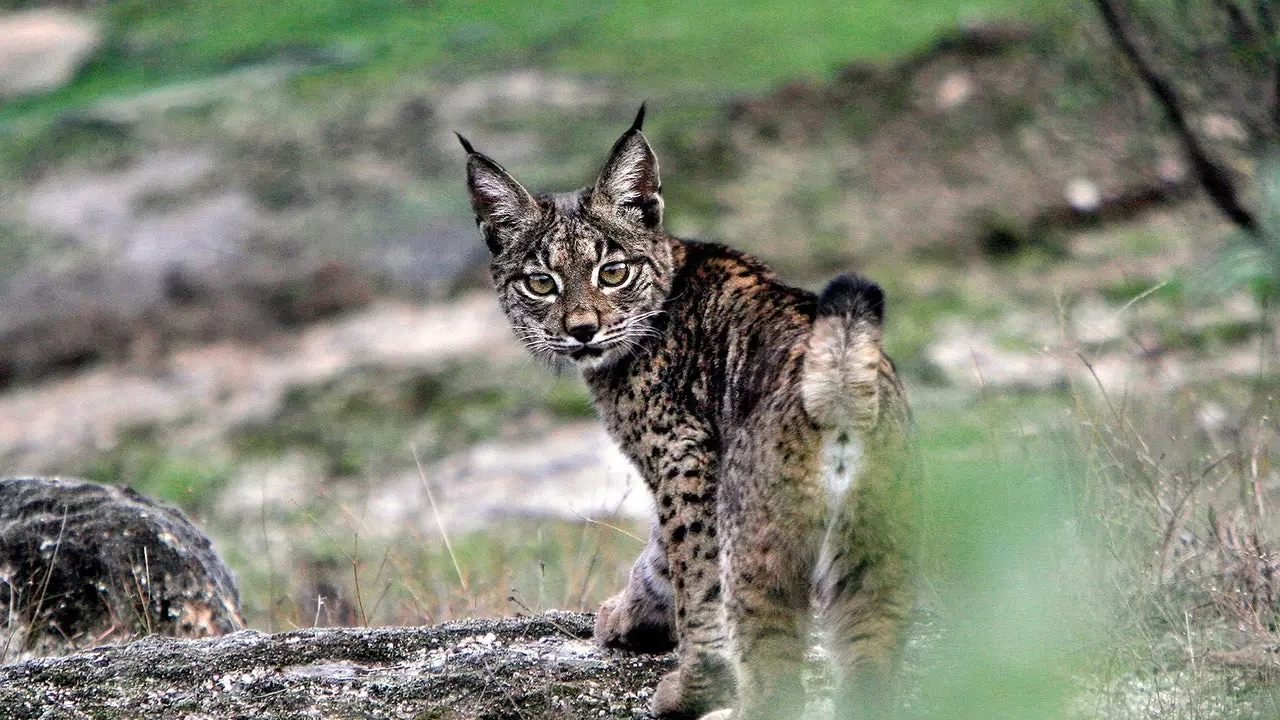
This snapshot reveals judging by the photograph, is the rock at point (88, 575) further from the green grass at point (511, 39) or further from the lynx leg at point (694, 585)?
the green grass at point (511, 39)

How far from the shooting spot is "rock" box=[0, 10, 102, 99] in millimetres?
24594

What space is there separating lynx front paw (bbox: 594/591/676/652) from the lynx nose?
2.93 feet

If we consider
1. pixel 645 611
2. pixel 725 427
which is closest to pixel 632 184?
pixel 725 427

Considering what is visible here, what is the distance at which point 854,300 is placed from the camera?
14.3ft

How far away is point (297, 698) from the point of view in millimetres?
5086

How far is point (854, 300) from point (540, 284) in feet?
5.60

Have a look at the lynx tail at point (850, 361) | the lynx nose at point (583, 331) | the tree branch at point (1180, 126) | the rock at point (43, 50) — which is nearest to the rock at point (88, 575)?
the lynx nose at point (583, 331)

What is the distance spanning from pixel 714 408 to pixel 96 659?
2215 millimetres

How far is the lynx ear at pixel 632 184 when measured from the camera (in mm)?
5828

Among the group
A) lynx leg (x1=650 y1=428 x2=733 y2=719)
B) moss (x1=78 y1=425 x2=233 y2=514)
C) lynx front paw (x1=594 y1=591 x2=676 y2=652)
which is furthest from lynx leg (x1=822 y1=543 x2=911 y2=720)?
moss (x1=78 y1=425 x2=233 y2=514)

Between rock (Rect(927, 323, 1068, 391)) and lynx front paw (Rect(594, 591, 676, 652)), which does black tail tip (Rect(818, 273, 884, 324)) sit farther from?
rock (Rect(927, 323, 1068, 391))

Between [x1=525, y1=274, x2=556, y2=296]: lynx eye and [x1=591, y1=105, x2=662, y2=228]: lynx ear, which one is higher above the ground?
Answer: [x1=591, y1=105, x2=662, y2=228]: lynx ear

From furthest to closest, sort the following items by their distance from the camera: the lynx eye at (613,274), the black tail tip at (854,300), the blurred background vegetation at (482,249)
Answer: the blurred background vegetation at (482,249) < the lynx eye at (613,274) < the black tail tip at (854,300)

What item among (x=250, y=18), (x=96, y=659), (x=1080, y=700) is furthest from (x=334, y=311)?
(x=1080, y=700)
